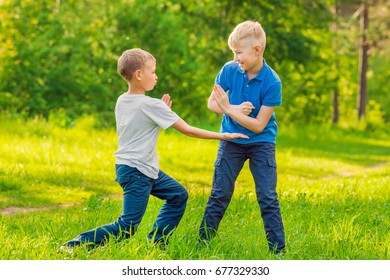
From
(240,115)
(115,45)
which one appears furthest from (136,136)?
(115,45)

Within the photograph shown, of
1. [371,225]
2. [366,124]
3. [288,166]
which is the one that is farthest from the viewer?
[366,124]

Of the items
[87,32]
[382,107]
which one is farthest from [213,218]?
[382,107]

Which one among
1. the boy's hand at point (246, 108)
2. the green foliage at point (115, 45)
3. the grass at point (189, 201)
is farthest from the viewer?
the green foliage at point (115, 45)

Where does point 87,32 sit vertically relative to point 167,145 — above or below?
above

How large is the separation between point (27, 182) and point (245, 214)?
3.67m

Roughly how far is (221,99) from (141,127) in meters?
0.65

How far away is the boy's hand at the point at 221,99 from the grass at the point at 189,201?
42.8 inches

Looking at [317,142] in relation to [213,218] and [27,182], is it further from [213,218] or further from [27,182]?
[213,218]

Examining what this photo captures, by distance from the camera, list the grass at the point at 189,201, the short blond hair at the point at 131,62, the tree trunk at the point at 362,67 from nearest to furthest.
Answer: the short blond hair at the point at 131,62, the grass at the point at 189,201, the tree trunk at the point at 362,67

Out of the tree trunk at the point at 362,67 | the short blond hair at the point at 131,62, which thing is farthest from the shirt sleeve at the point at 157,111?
the tree trunk at the point at 362,67

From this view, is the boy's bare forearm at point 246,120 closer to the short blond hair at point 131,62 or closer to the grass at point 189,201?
the short blond hair at point 131,62

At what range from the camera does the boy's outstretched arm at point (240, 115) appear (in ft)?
18.6
